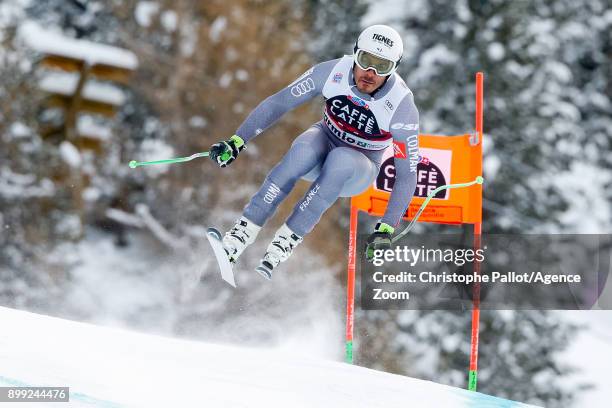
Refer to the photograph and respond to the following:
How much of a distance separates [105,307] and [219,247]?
11.1m

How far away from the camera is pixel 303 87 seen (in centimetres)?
675

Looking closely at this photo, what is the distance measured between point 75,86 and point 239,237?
479 inches

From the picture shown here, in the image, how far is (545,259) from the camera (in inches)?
614

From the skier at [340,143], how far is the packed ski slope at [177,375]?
73 cm

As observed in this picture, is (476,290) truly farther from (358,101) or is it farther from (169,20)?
(169,20)

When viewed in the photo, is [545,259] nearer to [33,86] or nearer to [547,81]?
[547,81]

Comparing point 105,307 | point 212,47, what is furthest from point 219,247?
point 212,47

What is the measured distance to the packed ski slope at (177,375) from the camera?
5793 mm

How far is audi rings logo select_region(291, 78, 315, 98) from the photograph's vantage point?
6.75m

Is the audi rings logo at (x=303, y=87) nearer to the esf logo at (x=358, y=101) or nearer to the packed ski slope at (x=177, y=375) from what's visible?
the esf logo at (x=358, y=101)

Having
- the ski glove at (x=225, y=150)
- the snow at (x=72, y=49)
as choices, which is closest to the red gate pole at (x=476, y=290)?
the ski glove at (x=225, y=150)

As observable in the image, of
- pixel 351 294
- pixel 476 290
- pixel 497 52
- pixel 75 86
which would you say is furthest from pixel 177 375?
pixel 497 52

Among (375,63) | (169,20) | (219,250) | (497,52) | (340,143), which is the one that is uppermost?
(169,20)

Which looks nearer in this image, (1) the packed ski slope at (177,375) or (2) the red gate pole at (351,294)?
(1) the packed ski slope at (177,375)
